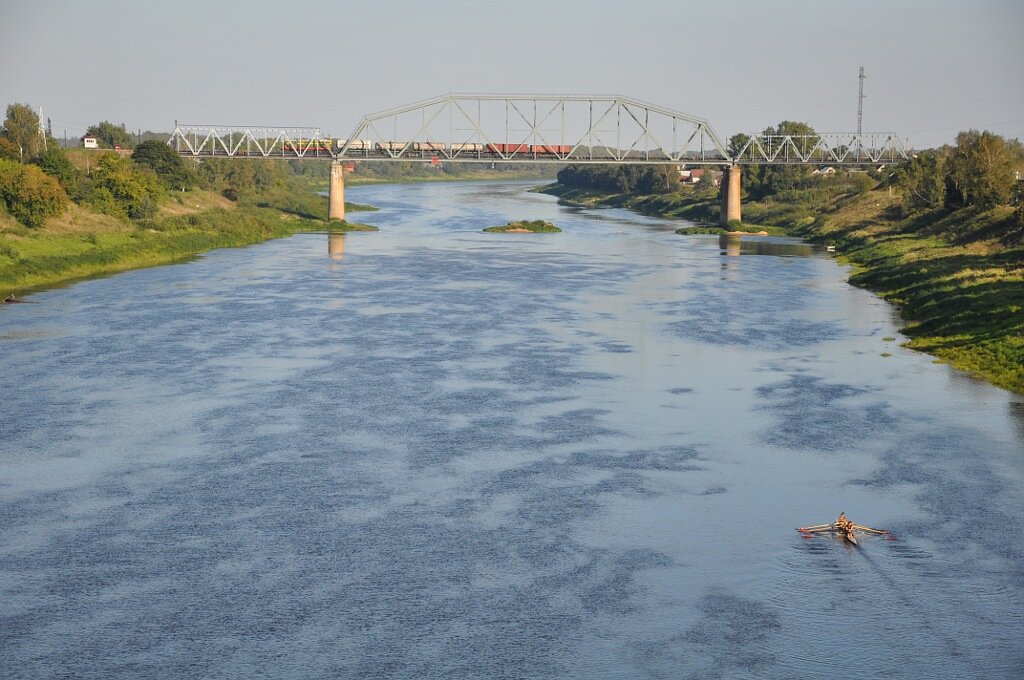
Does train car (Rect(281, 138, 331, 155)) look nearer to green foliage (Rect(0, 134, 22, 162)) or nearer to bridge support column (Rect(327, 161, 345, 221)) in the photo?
bridge support column (Rect(327, 161, 345, 221))

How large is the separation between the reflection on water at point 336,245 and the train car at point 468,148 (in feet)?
114

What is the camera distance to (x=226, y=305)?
199ft

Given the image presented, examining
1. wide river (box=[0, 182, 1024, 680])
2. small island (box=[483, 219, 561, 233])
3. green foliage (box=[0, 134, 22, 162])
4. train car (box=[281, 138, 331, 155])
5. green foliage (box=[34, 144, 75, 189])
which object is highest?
train car (box=[281, 138, 331, 155])

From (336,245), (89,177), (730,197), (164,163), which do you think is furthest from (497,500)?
(730,197)

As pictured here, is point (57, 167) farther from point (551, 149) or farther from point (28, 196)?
point (551, 149)

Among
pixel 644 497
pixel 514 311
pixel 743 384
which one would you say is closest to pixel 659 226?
pixel 514 311

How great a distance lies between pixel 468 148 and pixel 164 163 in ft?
147

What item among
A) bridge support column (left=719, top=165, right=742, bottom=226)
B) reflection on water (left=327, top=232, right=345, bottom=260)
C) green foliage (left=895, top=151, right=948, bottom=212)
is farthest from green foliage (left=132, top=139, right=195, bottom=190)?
green foliage (left=895, top=151, right=948, bottom=212)

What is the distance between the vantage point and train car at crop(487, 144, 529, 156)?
487 feet

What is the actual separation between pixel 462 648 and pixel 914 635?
7889mm

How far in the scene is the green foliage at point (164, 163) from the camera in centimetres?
11829

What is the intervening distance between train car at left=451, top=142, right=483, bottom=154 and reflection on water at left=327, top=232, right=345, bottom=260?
3473 cm

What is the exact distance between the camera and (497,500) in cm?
2795

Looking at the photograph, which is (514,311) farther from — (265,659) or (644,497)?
(265,659)
